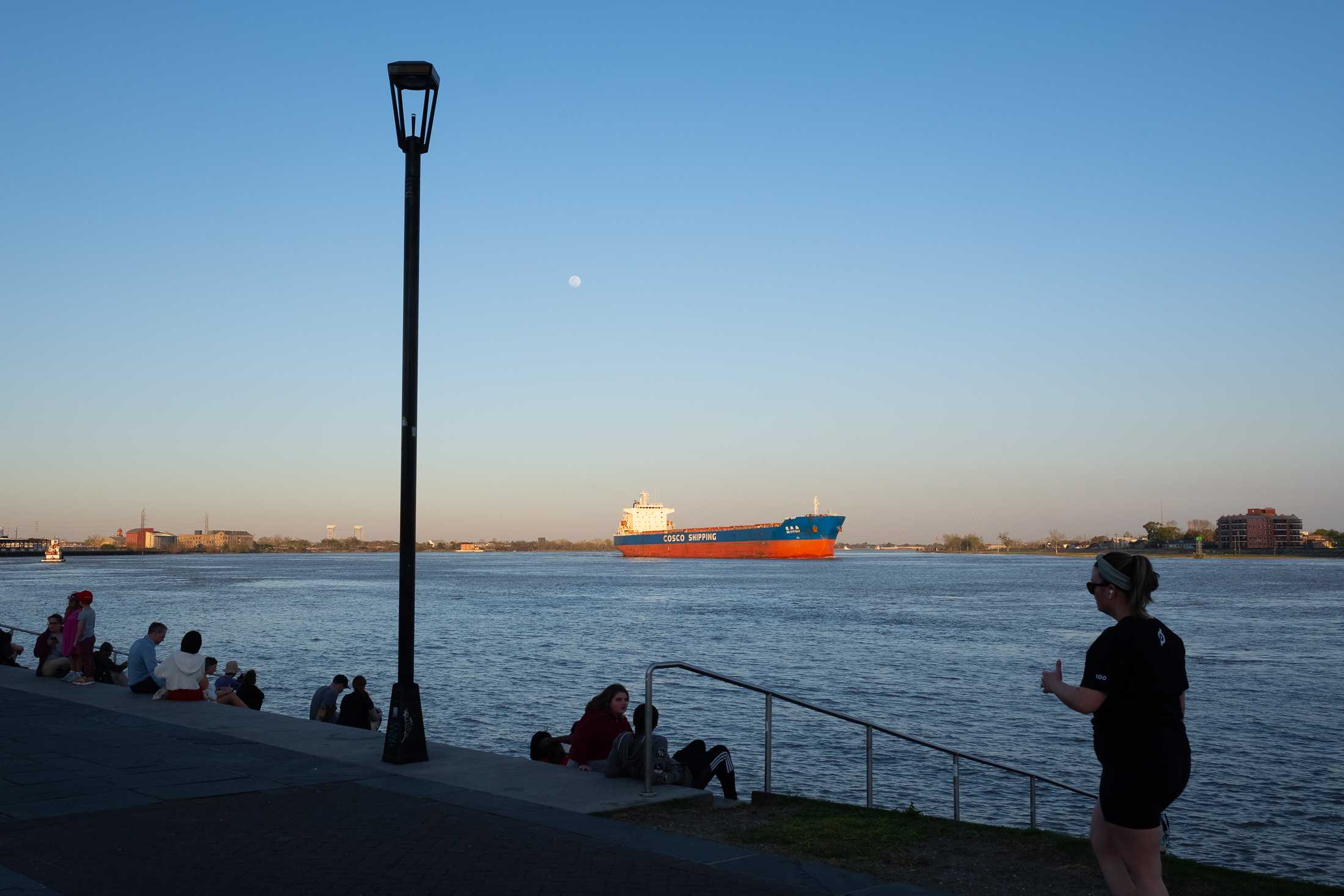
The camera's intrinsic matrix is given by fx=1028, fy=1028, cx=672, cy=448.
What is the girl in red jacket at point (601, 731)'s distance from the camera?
9.38 meters

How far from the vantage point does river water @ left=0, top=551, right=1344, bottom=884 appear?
14.9 m

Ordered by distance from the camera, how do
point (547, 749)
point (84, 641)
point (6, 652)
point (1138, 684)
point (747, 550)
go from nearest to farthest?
point (1138, 684) < point (547, 749) < point (84, 641) < point (6, 652) < point (747, 550)

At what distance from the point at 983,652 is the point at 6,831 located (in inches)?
1260

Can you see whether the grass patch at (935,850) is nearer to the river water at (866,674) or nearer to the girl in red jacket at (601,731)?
the girl in red jacket at (601,731)

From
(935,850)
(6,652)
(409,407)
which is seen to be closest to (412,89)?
(409,407)

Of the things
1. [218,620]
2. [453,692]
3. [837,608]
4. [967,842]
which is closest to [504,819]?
[967,842]

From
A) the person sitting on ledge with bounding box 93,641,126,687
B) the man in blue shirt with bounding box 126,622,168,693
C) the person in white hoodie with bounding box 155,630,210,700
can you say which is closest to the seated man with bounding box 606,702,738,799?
the person in white hoodie with bounding box 155,630,210,700

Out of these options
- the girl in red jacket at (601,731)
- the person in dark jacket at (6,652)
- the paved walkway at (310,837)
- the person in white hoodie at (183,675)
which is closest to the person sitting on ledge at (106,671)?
the person in dark jacket at (6,652)

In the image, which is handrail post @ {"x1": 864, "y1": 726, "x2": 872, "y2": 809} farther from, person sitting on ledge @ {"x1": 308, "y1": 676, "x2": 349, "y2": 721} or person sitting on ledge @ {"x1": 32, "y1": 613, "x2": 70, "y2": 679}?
person sitting on ledge @ {"x1": 32, "y1": 613, "x2": 70, "y2": 679}

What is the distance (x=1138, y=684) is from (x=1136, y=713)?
121 millimetres

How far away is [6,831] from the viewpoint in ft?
21.6

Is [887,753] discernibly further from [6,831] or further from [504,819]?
[6,831]

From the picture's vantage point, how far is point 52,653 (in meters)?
16.0

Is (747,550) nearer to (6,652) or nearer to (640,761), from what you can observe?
(6,652)
